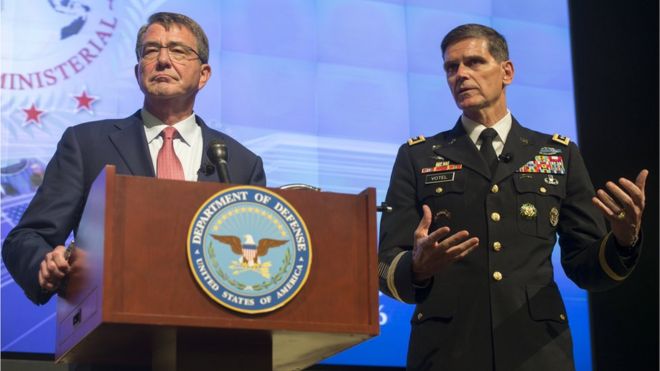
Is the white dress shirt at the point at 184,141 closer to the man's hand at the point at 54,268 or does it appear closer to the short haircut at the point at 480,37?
the man's hand at the point at 54,268

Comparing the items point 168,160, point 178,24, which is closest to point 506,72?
point 178,24

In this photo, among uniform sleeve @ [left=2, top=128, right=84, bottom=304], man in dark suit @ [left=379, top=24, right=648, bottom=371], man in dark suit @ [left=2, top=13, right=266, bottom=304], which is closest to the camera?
uniform sleeve @ [left=2, top=128, right=84, bottom=304]

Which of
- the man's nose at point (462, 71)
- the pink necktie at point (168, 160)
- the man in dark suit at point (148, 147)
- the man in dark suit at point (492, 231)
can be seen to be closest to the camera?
the man in dark suit at point (148, 147)

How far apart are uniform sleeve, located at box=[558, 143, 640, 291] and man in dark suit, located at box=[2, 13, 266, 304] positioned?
884mm

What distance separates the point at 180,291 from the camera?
1882 millimetres

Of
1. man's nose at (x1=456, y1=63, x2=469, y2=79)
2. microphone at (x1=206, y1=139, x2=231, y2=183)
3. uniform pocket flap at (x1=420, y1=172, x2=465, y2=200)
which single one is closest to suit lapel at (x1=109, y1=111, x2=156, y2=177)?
microphone at (x1=206, y1=139, x2=231, y2=183)

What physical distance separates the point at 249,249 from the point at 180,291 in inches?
6.1

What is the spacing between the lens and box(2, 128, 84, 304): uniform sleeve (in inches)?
89.7

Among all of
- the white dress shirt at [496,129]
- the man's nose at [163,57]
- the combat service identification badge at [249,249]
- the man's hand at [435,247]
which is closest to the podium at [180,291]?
the combat service identification badge at [249,249]

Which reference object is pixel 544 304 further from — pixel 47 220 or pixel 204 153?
pixel 47 220

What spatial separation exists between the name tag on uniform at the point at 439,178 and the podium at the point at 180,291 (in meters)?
0.86

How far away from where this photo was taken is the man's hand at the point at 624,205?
2504 mm

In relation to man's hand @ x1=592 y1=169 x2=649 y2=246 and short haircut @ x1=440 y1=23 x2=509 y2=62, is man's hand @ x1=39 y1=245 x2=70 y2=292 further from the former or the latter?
short haircut @ x1=440 y1=23 x2=509 y2=62

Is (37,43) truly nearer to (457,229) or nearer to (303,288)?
(457,229)
